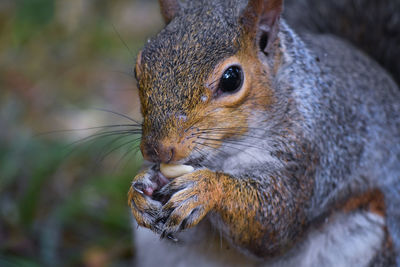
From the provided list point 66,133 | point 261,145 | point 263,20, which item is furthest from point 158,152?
point 66,133

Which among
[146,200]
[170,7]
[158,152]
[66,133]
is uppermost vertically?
[170,7]

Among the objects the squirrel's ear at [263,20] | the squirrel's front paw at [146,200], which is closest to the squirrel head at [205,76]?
the squirrel's ear at [263,20]

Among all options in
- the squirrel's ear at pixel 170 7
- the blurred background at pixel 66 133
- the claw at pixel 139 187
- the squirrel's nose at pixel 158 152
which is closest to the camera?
the squirrel's nose at pixel 158 152

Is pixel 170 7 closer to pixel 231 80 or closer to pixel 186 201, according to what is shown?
pixel 231 80

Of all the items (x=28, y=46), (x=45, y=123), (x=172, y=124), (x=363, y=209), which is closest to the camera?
(x=172, y=124)

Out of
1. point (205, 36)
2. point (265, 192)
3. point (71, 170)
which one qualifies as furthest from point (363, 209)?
point (71, 170)

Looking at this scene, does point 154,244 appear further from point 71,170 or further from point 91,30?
point 91,30

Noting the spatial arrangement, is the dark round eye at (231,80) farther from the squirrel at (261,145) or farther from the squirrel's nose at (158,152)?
the squirrel's nose at (158,152)
